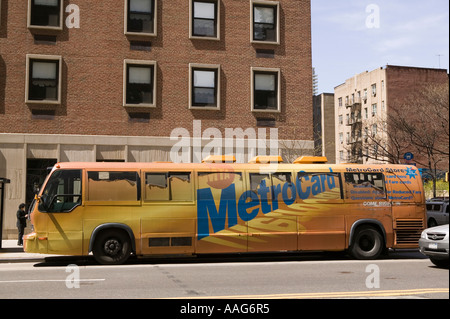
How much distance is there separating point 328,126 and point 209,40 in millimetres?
61305

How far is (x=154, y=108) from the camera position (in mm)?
24594

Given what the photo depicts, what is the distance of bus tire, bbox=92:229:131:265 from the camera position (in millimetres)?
14336

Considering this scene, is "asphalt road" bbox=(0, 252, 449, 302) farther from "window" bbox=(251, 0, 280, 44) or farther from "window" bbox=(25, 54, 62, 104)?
"window" bbox=(251, 0, 280, 44)

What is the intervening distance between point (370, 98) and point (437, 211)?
40.6 metres

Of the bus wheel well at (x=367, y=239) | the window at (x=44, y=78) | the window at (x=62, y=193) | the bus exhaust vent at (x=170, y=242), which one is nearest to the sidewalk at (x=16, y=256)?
the window at (x=62, y=193)

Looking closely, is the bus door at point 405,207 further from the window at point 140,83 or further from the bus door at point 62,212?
the window at point 140,83

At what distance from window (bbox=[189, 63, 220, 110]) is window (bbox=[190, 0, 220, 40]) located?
1.59 meters

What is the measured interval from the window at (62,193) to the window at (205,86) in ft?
38.0

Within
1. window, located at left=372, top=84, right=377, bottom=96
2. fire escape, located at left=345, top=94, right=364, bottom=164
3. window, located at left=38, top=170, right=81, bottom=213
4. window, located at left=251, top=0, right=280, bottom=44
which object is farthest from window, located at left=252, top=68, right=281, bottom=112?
fire escape, located at left=345, top=94, right=364, bottom=164

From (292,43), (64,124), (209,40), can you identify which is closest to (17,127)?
(64,124)

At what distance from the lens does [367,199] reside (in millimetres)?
15820

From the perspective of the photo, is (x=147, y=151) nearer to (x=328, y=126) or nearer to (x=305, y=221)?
(x=305, y=221)

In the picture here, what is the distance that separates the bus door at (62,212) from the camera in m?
14.1

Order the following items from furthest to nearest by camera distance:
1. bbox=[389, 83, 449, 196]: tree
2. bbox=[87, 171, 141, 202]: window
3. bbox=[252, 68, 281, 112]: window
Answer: bbox=[389, 83, 449, 196]: tree < bbox=[252, 68, 281, 112]: window < bbox=[87, 171, 141, 202]: window
